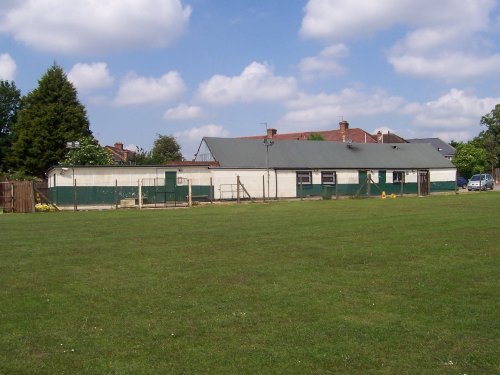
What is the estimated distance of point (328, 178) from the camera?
152 feet

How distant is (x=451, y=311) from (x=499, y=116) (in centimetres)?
10441

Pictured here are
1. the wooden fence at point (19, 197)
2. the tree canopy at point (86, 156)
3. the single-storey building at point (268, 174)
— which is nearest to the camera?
the wooden fence at point (19, 197)

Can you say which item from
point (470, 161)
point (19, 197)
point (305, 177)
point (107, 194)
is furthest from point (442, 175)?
point (19, 197)

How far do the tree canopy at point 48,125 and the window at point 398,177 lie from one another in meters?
30.4

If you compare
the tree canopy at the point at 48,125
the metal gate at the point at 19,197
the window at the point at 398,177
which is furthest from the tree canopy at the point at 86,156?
the window at the point at 398,177

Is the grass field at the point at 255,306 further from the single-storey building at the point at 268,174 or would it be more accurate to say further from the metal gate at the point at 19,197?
the single-storey building at the point at 268,174

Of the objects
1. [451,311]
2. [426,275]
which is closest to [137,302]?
[451,311]

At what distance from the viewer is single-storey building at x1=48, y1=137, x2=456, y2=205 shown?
123 ft

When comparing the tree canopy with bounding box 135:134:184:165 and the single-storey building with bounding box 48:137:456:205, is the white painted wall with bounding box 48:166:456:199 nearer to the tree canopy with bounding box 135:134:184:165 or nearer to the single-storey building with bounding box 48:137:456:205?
the single-storey building with bounding box 48:137:456:205

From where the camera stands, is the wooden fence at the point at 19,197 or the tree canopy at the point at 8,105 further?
the tree canopy at the point at 8,105

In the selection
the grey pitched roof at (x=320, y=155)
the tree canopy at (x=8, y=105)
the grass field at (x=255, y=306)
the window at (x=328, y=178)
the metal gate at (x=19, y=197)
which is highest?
the tree canopy at (x=8, y=105)

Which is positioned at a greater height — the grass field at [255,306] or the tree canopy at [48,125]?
the tree canopy at [48,125]

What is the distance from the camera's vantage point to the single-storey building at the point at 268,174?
37.4 m

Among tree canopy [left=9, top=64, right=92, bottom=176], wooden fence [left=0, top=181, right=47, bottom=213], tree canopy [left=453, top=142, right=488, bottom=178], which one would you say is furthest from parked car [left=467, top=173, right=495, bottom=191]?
wooden fence [left=0, top=181, right=47, bottom=213]
